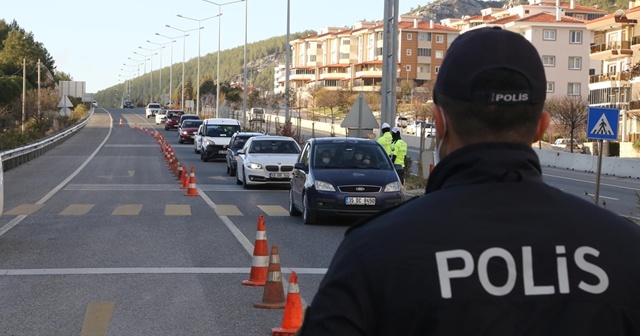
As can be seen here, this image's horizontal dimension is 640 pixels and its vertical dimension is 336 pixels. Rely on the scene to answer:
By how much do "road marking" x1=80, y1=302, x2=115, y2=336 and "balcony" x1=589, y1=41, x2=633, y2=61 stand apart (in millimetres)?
77073

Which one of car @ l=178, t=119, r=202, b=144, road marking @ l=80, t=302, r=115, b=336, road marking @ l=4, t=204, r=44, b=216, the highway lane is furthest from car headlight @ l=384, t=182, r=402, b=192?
car @ l=178, t=119, r=202, b=144

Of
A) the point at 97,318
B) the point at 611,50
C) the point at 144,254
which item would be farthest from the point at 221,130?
the point at 611,50

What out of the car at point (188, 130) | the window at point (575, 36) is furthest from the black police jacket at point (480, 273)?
the window at point (575, 36)

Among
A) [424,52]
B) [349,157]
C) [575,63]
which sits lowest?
[349,157]

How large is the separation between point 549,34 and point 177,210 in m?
94.1

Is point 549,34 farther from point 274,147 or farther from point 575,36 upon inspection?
point 274,147

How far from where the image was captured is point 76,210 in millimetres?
22641

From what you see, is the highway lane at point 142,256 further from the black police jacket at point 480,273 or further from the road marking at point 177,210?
the black police jacket at point 480,273

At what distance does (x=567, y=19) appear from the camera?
11281cm

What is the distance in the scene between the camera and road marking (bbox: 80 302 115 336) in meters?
9.28

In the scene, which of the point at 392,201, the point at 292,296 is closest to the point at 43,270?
the point at 292,296

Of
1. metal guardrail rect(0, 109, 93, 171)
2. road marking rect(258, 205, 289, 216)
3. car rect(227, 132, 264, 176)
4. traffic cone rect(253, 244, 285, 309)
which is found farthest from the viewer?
metal guardrail rect(0, 109, 93, 171)

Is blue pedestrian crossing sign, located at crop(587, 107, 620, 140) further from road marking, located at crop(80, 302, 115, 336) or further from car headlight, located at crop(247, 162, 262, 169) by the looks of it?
road marking, located at crop(80, 302, 115, 336)

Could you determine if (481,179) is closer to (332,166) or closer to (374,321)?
(374,321)
